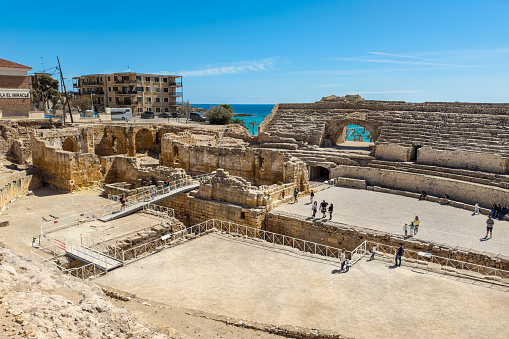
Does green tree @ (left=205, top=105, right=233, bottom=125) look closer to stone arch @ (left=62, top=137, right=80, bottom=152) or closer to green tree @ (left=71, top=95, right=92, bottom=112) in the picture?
stone arch @ (left=62, top=137, right=80, bottom=152)

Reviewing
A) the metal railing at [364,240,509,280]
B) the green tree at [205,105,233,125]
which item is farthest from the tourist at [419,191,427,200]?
the green tree at [205,105,233,125]

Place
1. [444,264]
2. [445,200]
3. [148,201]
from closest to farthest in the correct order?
[444,264]
[148,201]
[445,200]

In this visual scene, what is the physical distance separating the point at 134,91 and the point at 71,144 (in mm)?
25167

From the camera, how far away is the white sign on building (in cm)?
3540

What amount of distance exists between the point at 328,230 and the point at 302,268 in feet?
13.7

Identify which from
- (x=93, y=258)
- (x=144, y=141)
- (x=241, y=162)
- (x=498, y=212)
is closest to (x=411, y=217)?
(x=498, y=212)

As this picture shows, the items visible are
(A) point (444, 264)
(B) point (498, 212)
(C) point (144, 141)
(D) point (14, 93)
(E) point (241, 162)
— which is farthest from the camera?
(C) point (144, 141)

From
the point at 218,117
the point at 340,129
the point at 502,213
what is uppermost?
the point at 218,117

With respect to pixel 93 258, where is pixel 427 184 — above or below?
above

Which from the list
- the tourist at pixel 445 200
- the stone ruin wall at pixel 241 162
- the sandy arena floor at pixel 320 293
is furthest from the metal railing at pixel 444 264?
the stone ruin wall at pixel 241 162

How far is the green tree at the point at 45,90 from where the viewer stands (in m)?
55.2

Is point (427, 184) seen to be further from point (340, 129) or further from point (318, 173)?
point (340, 129)

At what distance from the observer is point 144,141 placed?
38.6 metres

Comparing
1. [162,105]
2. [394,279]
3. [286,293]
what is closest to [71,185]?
[286,293]
